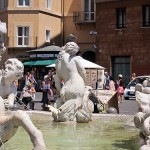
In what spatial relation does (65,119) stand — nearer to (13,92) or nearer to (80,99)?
(80,99)

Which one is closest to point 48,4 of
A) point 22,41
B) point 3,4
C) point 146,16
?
point 3,4

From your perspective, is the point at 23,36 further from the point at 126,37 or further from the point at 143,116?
the point at 143,116

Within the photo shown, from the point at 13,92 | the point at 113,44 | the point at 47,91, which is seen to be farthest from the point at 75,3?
the point at 13,92

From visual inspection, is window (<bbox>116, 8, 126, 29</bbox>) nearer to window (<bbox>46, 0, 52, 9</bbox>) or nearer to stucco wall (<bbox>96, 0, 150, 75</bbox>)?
stucco wall (<bbox>96, 0, 150, 75</bbox>)

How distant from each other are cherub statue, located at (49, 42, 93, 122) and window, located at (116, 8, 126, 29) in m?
29.9

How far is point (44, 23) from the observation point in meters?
47.9

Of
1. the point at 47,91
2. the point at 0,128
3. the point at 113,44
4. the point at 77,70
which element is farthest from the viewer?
the point at 113,44

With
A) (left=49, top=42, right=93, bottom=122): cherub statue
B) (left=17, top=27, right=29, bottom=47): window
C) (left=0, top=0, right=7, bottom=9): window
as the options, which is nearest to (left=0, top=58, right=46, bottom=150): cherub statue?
(left=49, top=42, right=93, bottom=122): cherub statue

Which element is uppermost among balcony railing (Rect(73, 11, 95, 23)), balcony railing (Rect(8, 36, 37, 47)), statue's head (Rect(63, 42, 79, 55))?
balcony railing (Rect(73, 11, 95, 23))

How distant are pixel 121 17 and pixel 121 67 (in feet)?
13.1

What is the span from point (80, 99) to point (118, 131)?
1.54 m

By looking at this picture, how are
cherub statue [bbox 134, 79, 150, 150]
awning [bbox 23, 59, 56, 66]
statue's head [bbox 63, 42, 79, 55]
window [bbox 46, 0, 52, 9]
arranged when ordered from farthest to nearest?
window [bbox 46, 0, 52, 9], awning [bbox 23, 59, 56, 66], statue's head [bbox 63, 42, 79, 55], cherub statue [bbox 134, 79, 150, 150]

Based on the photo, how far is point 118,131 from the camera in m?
8.77

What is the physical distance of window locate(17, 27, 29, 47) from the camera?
157ft
